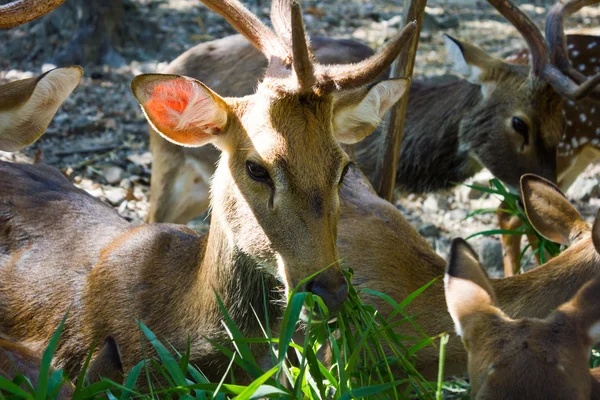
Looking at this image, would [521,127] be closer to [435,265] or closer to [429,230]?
[429,230]

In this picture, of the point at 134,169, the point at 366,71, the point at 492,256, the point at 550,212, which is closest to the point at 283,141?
the point at 366,71

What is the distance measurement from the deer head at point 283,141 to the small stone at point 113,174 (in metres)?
3.13

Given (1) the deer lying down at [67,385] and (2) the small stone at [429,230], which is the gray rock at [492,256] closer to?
(2) the small stone at [429,230]

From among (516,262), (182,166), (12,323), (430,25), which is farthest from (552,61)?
(430,25)

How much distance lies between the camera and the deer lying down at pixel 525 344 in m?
2.41

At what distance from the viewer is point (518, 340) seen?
2.53 m

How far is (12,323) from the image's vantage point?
12.5 feet

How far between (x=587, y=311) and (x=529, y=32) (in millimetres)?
3259

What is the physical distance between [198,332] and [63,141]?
158 inches

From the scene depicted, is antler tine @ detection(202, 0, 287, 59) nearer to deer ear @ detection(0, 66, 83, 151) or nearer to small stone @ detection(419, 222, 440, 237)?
deer ear @ detection(0, 66, 83, 151)

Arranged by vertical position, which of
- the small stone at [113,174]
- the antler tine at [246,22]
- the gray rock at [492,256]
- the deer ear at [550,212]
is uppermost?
the antler tine at [246,22]

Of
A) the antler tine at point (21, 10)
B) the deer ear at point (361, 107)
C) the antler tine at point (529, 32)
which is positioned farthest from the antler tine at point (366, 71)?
the antler tine at point (529, 32)

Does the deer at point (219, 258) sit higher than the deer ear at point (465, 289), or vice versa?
the deer ear at point (465, 289)

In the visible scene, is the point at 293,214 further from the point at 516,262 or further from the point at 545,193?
the point at 516,262
